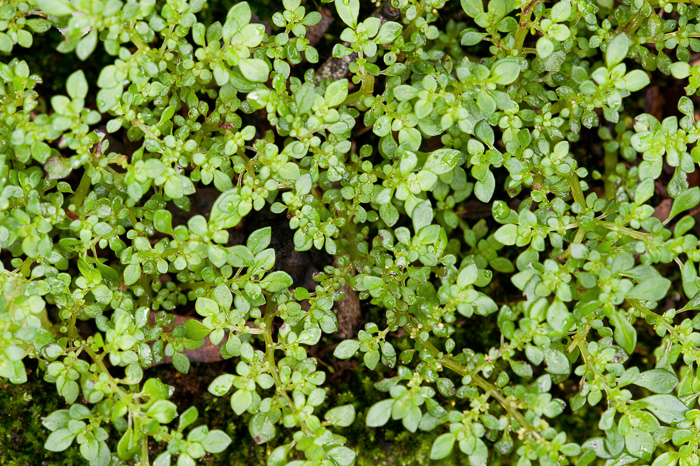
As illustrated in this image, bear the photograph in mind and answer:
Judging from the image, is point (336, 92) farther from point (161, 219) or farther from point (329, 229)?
point (161, 219)

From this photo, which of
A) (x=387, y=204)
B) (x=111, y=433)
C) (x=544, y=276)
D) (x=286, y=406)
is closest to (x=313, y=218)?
(x=387, y=204)

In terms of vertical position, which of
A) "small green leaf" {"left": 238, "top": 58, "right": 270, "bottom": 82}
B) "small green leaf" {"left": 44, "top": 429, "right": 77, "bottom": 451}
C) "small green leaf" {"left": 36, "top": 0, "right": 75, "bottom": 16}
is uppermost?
"small green leaf" {"left": 36, "top": 0, "right": 75, "bottom": 16}

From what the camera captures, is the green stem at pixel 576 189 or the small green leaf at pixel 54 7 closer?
the small green leaf at pixel 54 7

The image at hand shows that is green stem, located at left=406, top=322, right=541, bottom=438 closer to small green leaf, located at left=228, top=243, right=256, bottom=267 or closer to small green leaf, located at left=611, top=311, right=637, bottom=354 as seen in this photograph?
small green leaf, located at left=611, top=311, right=637, bottom=354

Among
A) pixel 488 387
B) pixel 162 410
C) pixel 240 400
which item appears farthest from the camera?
pixel 488 387

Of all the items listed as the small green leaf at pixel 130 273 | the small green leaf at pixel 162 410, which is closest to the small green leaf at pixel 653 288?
the small green leaf at pixel 162 410

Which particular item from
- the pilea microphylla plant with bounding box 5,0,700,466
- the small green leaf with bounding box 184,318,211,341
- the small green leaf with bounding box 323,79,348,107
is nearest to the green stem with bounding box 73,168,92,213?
the pilea microphylla plant with bounding box 5,0,700,466

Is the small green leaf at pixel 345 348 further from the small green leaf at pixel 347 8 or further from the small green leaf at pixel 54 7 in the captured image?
the small green leaf at pixel 54 7

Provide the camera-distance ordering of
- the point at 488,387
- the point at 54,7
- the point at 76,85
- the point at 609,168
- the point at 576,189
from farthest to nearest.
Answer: the point at 609,168, the point at 576,189, the point at 488,387, the point at 76,85, the point at 54,7

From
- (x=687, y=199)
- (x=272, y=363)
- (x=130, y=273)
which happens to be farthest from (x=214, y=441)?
(x=687, y=199)

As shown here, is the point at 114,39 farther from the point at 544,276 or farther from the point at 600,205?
the point at 600,205

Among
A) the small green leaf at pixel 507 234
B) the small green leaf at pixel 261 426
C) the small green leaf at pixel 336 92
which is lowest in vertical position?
the small green leaf at pixel 261 426
